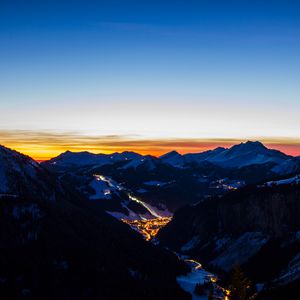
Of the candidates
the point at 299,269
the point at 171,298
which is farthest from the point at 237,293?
the point at 171,298

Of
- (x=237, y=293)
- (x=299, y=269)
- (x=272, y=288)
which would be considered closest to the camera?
(x=237, y=293)

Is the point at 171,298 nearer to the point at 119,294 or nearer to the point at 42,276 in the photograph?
the point at 119,294

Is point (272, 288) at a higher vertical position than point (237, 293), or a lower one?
lower

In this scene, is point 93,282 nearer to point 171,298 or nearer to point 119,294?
point 119,294

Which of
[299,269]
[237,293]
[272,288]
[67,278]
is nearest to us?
[237,293]

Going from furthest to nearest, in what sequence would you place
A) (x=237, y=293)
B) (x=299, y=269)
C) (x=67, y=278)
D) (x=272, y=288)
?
(x=67, y=278) < (x=299, y=269) < (x=272, y=288) < (x=237, y=293)

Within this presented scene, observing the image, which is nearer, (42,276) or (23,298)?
(23,298)

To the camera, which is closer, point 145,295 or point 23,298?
point 23,298

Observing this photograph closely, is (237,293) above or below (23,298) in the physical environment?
above

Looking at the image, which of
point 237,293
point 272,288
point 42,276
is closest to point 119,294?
point 42,276
